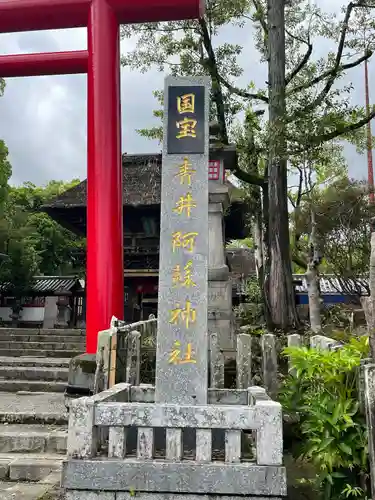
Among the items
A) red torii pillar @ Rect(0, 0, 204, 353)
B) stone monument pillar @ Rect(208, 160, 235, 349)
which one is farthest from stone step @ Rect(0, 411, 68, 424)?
stone monument pillar @ Rect(208, 160, 235, 349)

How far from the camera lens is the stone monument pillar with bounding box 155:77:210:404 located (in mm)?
3406

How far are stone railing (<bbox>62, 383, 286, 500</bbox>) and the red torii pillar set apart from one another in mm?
3870

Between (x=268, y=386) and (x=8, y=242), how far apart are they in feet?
52.7

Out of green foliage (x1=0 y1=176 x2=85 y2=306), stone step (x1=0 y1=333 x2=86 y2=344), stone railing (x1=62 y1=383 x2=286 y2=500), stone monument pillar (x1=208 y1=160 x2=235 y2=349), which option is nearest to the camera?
stone railing (x1=62 y1=383 x2=286 y2=500)

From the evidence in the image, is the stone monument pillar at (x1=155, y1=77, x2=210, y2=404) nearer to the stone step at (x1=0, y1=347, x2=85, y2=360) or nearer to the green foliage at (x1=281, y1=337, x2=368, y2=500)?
the green foliage at (x1=281, y1=337, x2=368, y2=500)

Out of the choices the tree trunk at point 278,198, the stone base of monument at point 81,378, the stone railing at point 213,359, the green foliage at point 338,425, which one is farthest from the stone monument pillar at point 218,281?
the green foliage at point 338,425

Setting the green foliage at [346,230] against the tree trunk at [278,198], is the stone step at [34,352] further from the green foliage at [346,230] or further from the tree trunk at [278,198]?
the green foliage at [346,230]

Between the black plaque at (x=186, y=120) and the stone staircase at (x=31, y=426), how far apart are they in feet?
9.33

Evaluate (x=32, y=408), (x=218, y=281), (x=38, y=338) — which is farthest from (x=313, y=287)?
(x=38, y=338)

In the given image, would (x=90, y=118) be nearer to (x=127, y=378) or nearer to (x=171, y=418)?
(x=127, y=378)

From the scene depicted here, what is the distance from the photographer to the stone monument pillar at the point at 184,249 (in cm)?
341

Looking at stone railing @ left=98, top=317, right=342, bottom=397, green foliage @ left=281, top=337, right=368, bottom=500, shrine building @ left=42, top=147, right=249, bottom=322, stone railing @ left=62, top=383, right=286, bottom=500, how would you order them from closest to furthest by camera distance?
stone railing @ left=62, top=383, right=286, bottom=500
green foliage @ left=281, top=337, right=368, bottom=500
stone railing @ left=98, top=317, right=342, bottom=397
shrine building @ left=42, top=147, right=249, bottom=322

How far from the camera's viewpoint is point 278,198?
32.1 feet

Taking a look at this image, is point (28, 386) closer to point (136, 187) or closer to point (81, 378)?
point (81, 378)
